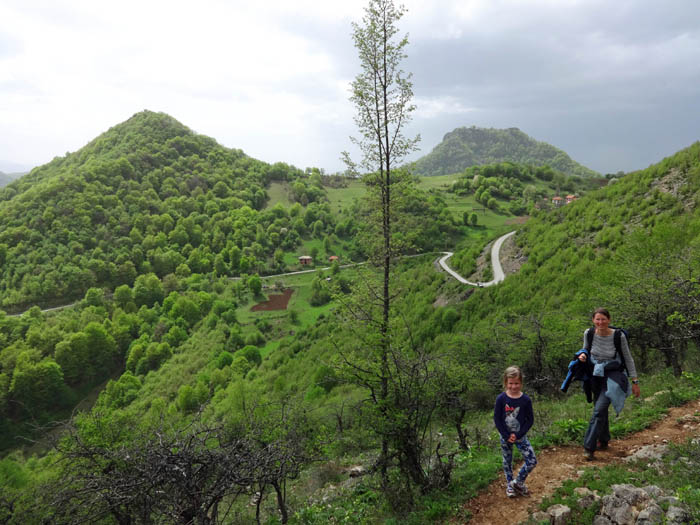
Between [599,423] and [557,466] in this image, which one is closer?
[599,423]

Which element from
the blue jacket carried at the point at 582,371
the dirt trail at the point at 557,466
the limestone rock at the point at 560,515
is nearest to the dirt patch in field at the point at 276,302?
the dirt trail at the point at 557,466

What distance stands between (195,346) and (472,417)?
55.4 m

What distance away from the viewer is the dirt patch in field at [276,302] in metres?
64.1

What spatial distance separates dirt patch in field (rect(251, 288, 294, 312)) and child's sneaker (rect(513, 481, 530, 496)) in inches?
2374

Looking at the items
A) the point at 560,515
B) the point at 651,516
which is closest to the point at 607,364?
the point at 651,516

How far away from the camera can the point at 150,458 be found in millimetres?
5062

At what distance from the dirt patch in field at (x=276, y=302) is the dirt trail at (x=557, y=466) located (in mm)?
59841

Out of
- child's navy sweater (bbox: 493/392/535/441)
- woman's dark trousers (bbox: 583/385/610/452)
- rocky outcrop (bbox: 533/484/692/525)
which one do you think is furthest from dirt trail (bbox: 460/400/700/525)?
child's navy sweater (bbox: 493/392/535/441)

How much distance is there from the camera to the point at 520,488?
532 cm

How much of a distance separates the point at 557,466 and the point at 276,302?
63821 mm

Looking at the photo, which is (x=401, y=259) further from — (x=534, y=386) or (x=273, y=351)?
(x=273, y=351)

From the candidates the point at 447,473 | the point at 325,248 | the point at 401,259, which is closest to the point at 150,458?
the point at 447,473

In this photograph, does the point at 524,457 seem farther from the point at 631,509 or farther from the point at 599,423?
the point at 599,423

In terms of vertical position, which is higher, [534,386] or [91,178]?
[91,178]
